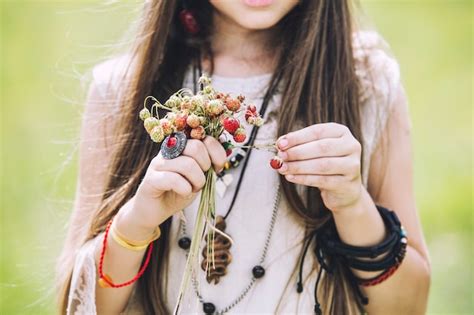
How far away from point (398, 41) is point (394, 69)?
4.37 metres

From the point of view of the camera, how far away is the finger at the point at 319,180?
1.86 meters

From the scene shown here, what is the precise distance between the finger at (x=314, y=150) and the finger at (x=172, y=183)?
0.22 metres

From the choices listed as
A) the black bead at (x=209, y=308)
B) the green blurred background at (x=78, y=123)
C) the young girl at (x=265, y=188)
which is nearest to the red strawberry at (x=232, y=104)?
the young girl at (x=265, y=188)

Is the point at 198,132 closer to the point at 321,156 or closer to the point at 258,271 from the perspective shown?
the point at 321,156

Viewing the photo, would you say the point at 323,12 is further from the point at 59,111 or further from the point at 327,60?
the point at 59,111

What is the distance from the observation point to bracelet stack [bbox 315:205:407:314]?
2.09 meters

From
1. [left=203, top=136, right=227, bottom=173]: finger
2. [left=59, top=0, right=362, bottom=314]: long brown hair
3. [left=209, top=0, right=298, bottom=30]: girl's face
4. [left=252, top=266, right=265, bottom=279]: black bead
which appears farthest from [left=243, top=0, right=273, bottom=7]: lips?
[left=252, top=266, right=265, bottom=279]: black bead

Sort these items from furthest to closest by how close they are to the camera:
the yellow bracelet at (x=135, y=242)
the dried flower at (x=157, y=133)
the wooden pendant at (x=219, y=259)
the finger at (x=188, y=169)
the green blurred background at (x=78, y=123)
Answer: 1. the green blurred background at (x=78, y=123)
2. the wooden pendant at (x=219, y=259)
3. the yellow bracelet at (x=135, y=242)
4. the finger at (x=188, y=169)
5. the dried flower at (x=157, y=133)

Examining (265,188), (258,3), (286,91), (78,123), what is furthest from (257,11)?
(78,123)

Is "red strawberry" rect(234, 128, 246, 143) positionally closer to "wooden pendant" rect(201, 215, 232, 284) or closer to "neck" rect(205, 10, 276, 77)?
"wooden pendant" rect(201, 215, 232, 284)

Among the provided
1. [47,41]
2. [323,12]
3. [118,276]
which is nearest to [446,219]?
[323,12]

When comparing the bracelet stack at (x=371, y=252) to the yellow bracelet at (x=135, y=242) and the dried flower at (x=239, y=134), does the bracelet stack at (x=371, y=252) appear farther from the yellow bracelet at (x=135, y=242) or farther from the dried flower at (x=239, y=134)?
the dried flower at (x=239, y=134)

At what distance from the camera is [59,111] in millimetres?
5570

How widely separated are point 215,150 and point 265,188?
0.48 metres
